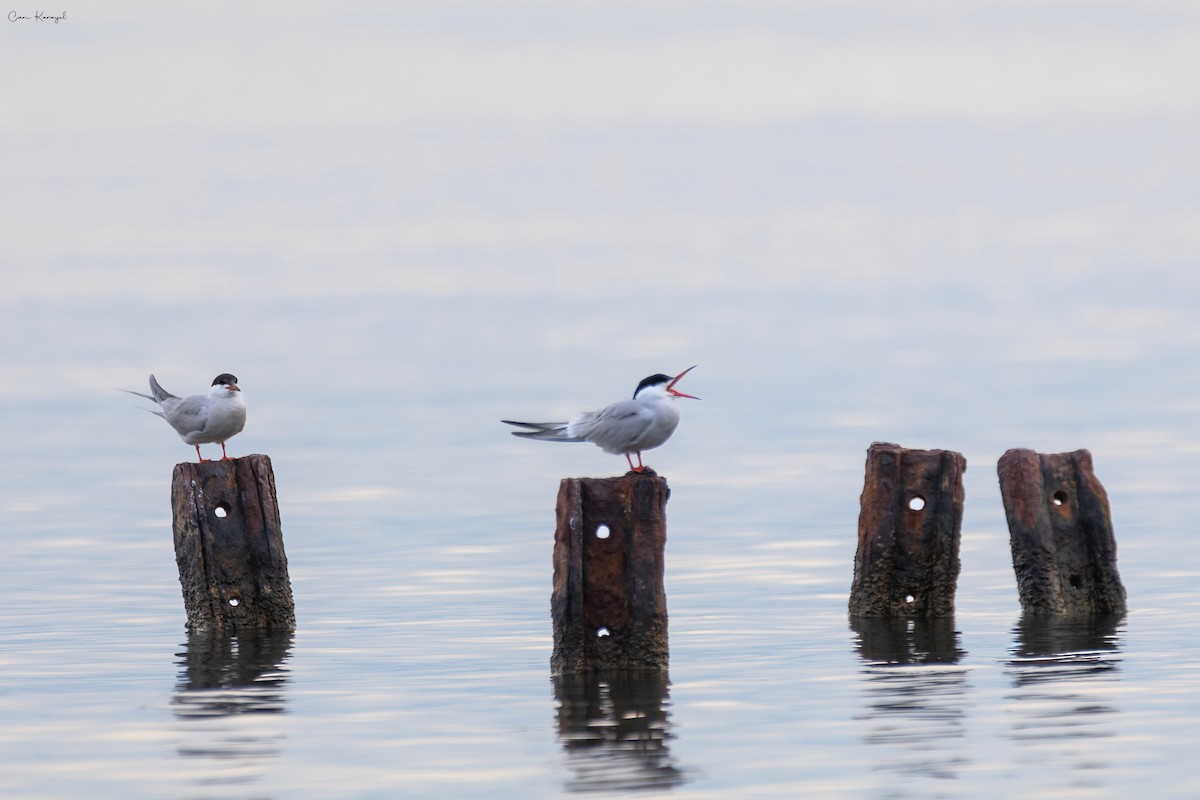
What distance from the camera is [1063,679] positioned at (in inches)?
596

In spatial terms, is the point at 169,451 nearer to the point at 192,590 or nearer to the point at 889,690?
the point at 192,590

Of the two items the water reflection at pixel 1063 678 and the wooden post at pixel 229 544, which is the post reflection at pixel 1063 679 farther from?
the wooden post at pixel 229 544

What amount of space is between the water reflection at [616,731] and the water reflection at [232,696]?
171cm

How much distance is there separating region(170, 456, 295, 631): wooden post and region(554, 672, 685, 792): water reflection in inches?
115

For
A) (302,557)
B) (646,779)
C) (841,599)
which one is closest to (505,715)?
(646,779)

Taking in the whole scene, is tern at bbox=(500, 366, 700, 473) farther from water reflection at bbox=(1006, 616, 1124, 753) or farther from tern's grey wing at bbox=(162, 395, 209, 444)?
tern's grey wing at bbox=(162, 395, 209, 444)

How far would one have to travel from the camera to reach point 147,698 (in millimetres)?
15422

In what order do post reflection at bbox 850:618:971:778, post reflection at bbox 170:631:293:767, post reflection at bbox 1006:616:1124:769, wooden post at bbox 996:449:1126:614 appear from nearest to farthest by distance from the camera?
post reflection at bbox 850:618:971:778 < post reflection at bbox 1006:616:1124:769 < post reflection at bbox 170:631:293:767 < wooden post at bbox 996:449:1126:614

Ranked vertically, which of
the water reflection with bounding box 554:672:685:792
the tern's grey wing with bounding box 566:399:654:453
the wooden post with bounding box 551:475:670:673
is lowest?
the water reflection with bounding box 554:672:685:792

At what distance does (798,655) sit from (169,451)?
71.6 ft

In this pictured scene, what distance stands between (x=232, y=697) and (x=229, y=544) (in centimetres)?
207

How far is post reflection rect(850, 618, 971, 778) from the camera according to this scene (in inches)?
515

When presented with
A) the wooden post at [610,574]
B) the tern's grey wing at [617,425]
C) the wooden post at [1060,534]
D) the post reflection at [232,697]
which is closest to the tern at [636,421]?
the tern's grey wing at [617,425]

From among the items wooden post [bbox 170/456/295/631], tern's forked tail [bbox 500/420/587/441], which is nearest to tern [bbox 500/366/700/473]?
tern's forked tail [bbox 500/420/587/441]
